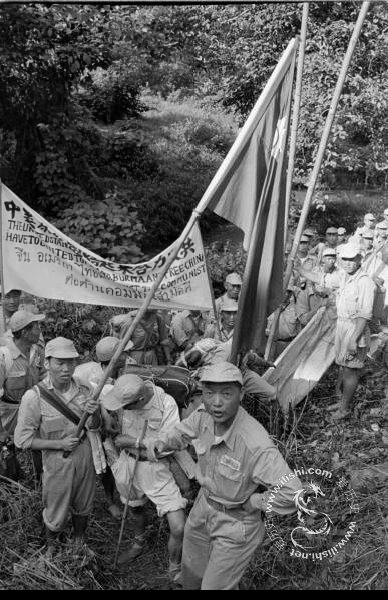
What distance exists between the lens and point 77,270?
17.6ft

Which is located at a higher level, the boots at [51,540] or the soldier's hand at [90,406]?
the soldier's hand at [90,406]

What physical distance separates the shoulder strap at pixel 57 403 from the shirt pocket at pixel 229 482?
1.17m

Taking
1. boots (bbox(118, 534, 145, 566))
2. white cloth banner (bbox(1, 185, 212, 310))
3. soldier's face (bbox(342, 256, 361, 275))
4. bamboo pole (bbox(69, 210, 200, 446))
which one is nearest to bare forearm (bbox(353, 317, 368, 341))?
soldier's face (bbox(342, 256, 361, 275))

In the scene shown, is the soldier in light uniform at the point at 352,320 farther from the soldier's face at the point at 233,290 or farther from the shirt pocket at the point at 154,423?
the shirt pocket at the point at 154,423

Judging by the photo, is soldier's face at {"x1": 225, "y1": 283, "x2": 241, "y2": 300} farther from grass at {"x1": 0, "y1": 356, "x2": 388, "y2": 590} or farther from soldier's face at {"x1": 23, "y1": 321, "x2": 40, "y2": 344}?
soldier's face at {"x1": 23, "y1": 321, "x2": 40, "y2": 344}

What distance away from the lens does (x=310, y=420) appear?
6242 millimetres

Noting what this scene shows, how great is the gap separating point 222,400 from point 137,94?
14158 millimetres

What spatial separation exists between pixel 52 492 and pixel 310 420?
2733mm

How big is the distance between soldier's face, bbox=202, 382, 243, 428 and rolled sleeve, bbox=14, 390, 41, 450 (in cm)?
126

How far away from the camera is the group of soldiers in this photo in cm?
362

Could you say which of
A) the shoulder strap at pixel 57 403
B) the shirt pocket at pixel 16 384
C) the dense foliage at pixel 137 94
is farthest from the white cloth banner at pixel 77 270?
the dense foliage at pixel 137 94

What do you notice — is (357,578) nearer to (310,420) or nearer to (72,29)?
(310,420)

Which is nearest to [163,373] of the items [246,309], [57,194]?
[246,309]

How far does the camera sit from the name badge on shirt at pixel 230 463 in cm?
357
